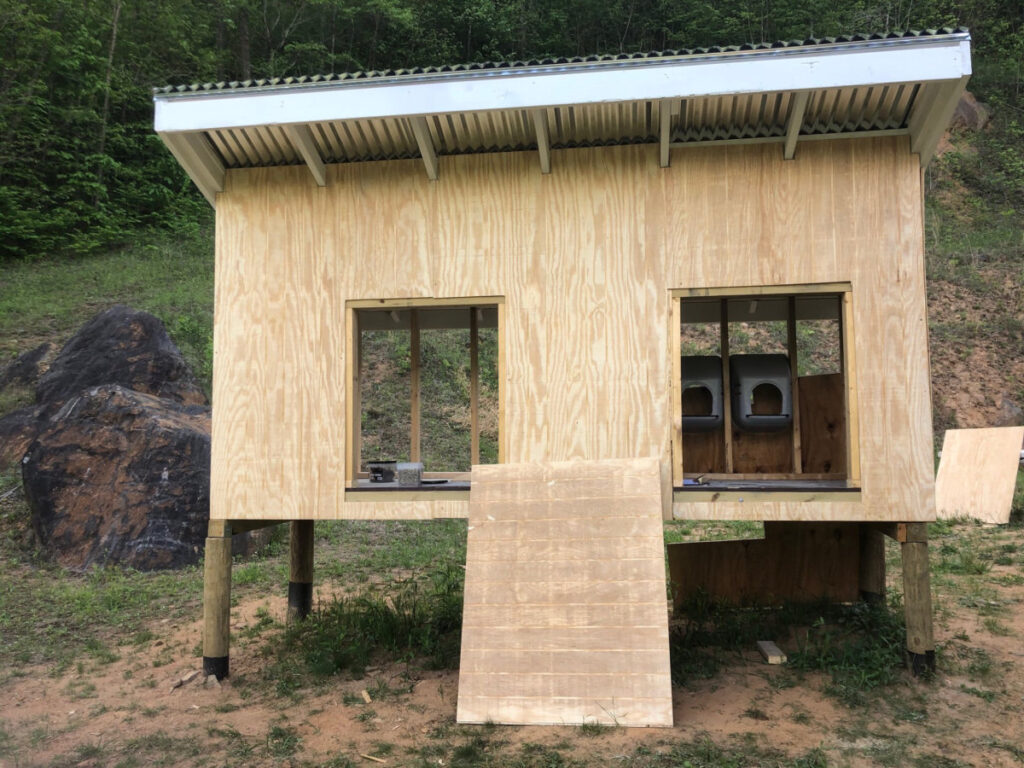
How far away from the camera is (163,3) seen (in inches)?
1066

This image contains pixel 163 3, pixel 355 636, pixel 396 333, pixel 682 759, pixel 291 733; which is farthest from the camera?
pixel 163 3

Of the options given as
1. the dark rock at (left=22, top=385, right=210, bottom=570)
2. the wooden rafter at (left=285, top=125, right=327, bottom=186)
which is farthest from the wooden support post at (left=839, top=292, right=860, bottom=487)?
the dark rock at (left=22, top=385, right=210, bottom=570)

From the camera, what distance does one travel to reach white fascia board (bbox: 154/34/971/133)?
220 inches

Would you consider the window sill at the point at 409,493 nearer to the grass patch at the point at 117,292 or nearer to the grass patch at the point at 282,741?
the grass patch at the point at 282,741

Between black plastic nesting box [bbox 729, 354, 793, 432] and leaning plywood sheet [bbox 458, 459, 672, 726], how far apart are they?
7.62 ft

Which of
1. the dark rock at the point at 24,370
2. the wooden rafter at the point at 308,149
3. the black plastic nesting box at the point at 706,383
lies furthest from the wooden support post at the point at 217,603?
the dark rock at the point at 24,370

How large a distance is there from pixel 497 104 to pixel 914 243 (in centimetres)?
328

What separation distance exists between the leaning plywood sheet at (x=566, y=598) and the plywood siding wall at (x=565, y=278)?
36 cm

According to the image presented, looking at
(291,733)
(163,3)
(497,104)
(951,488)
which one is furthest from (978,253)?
(163,3)

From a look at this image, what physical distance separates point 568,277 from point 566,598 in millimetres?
2467

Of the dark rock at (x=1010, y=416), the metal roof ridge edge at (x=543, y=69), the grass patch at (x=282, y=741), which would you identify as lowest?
the grass patch at (x=282, y=741)

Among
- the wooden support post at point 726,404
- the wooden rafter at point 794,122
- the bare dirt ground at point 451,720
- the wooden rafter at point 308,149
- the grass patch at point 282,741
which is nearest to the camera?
the bare dirt ground at point 451,720

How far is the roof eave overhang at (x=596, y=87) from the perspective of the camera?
5.61 meters

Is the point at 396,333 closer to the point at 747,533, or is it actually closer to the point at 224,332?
the point at 747,533
